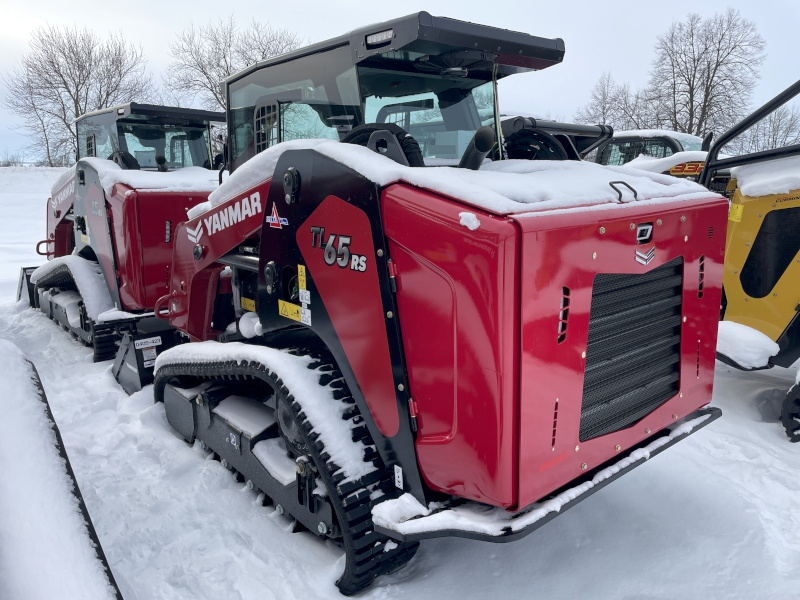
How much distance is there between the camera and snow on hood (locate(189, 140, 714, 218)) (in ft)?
6.88

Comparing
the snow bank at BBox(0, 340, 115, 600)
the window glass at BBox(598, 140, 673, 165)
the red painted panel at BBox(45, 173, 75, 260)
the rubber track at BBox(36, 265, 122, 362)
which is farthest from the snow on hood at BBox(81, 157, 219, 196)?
the window glass at BBox(598, 140, 673, 165)

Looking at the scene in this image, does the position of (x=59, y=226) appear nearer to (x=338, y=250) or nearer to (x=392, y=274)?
(x=338, y=250)

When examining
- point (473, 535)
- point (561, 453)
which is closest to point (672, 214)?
point (561, 453)

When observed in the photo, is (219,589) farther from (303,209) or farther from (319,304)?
(303,209)

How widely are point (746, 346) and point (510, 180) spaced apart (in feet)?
9.38

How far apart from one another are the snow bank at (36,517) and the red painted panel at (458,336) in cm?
119

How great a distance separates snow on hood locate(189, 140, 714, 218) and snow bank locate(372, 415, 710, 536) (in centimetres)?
102

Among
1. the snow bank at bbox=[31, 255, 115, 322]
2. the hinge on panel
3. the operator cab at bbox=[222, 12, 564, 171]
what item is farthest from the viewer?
the snow bank at bbox=[31, 255, 115, 322]

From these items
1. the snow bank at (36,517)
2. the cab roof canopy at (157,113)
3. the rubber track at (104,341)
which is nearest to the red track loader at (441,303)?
the snow bank at (36,517)

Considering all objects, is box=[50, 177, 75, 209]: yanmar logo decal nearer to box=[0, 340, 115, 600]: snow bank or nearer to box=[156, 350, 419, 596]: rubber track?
box=[0, 340, 115, 600]: snow bank

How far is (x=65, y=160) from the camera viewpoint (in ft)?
90.9

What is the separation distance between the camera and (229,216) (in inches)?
130

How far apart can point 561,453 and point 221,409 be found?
2020mm

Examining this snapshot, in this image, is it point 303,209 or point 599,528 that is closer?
point 303,209
